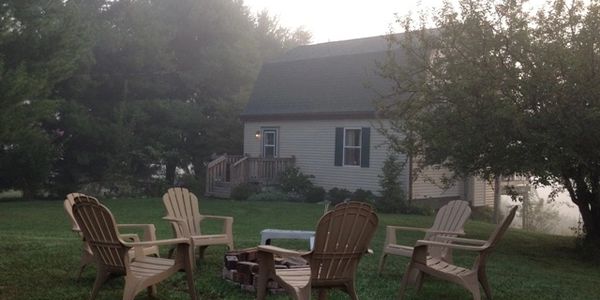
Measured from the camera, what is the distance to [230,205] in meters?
16.0

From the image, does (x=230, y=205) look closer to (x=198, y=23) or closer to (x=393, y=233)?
(x=393, y=233)

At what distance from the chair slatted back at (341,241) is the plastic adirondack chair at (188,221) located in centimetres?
266

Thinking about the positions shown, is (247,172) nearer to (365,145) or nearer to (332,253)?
(365,145)

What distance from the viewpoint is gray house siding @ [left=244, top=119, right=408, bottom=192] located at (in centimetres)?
1747

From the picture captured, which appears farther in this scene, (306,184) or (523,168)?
(306,184)

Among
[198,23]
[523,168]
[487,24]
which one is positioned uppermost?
[198,23]

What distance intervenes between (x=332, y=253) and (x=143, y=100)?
63.9ft

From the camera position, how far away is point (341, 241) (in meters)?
4.56

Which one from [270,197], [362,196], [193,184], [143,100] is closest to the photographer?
[362,196]

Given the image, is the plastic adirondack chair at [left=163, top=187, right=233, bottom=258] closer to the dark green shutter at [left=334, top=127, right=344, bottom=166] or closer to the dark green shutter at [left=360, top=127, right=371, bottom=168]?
the dark green shutter at [left=360, top=127, right=371, bottom=168]

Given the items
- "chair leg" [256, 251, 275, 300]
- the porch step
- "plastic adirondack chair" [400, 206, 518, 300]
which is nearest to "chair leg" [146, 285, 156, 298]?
"chair leg" [256, 251, 275, 300]

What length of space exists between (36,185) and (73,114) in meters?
2.63

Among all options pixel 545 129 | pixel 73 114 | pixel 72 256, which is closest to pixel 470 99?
pixel 545 129

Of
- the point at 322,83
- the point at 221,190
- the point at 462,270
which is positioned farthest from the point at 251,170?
the point at 462,270
